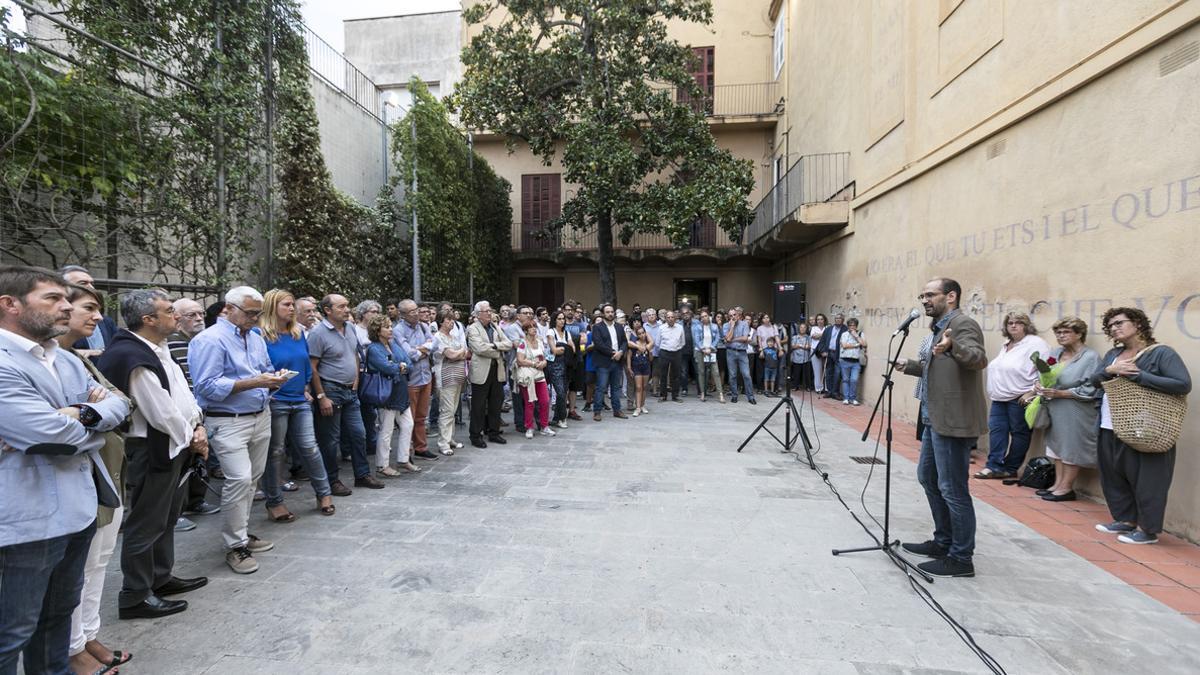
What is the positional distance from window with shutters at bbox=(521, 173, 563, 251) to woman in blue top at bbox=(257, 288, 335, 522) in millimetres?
13287

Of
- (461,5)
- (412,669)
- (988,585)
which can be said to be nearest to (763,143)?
(461,5)

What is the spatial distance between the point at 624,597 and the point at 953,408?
2.24m

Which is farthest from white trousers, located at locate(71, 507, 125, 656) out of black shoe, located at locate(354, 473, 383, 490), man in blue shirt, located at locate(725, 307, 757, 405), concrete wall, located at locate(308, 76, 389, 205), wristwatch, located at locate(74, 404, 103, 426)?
man in blue shirt, located at locate(725, 307, 757, 405)

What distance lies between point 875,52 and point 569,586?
32.1 feet

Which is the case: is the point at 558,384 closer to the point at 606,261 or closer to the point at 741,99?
the point at 606,261

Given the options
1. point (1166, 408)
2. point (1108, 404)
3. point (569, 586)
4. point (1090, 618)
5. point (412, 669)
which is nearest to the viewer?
point (412, 669)

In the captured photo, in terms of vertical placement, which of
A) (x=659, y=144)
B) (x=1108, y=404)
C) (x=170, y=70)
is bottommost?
(x=1108, y=404)

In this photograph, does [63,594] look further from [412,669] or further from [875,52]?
[875,52]

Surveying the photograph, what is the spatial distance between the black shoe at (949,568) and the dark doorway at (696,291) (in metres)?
14.4

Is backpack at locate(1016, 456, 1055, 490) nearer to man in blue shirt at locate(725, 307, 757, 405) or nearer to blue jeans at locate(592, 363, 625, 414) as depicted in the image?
blue jeans at locate(592, 363, 625, 414)

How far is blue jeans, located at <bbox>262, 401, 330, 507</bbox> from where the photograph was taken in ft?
13.2

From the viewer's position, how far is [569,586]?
309cm

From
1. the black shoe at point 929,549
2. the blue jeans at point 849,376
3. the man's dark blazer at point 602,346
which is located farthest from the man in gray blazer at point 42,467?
the blue jeans at point 849,376

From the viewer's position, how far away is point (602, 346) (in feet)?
27.0
